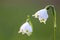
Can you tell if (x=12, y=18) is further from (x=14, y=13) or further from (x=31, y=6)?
(x=31, y=6)

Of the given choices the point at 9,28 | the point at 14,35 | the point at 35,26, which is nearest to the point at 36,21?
the point at 35,26

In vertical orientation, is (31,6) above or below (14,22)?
above

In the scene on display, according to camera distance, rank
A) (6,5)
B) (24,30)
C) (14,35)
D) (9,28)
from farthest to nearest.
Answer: (6,5), (9,28), (14,35), (24,30)

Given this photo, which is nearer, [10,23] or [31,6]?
[10,23]

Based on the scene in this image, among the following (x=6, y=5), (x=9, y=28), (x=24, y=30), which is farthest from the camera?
(x=6, y=5)

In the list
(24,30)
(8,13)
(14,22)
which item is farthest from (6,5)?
(24,30)

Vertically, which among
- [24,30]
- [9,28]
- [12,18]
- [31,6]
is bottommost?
[24,30]
